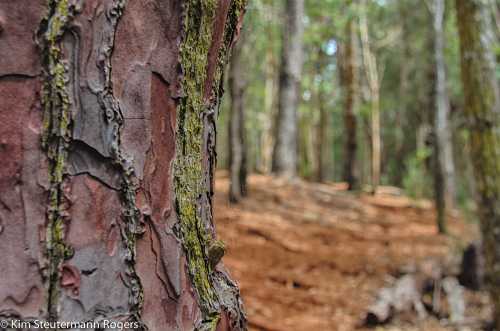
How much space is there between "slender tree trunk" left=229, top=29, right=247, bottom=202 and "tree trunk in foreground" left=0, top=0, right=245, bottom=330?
7.91 metres

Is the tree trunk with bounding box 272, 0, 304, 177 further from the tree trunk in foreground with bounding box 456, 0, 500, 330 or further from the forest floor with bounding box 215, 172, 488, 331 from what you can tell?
the tree trunk in foreground with bounding box 456, 0, 500, 330

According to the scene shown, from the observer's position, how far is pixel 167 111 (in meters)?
1.21

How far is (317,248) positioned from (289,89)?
192 inches

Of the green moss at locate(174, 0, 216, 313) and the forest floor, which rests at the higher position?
the green moss at locate(174, 0, 216, 313)

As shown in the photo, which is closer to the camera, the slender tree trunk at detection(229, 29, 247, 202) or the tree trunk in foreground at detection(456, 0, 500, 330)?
→ the tree trunk in foreground at detection(456, 0, 500, 330)

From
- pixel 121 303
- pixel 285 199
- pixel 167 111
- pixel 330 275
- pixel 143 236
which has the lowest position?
pixel 330 275

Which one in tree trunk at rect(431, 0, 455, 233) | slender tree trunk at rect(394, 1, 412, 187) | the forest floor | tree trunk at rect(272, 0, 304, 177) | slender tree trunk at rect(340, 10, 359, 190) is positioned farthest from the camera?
slender tree trunk at rect(394, 1, 412, 187)

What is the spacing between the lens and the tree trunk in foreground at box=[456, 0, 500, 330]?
4082 millimetres

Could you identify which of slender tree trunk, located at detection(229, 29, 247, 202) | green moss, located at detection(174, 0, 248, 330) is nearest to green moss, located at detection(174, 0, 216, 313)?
green moss, located at detection(174, 0, 248, 330)

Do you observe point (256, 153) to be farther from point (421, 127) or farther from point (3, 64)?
point (3, 64)

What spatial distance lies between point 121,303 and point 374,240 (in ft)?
26.0

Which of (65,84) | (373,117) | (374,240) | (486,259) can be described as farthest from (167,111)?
(373,117)

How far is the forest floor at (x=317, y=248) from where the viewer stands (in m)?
5.76

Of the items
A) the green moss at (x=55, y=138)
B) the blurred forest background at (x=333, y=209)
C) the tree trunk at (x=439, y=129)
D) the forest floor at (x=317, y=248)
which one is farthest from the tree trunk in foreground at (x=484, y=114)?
the tree trunk at (x=439, y=129)
